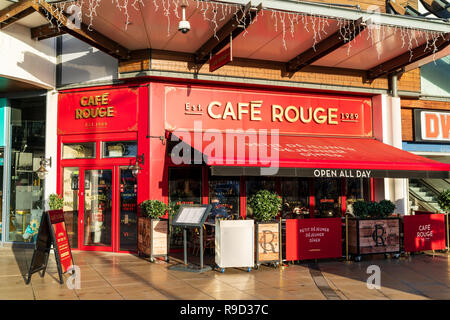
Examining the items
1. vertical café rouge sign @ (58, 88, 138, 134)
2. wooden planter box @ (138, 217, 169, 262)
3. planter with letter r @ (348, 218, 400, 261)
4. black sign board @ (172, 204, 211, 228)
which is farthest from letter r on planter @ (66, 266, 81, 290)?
planter with letter r @ (348, 218, 400, 261)

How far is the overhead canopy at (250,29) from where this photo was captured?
940 centimetres

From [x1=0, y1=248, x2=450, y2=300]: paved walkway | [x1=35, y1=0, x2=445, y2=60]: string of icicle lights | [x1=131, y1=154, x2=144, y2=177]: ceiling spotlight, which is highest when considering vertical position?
[x1=35, y1=0, x2=445, y2=60]: string of icicle lights

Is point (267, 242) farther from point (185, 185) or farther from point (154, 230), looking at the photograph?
point (185, 185)

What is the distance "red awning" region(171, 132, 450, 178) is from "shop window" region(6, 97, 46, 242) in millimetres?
4279

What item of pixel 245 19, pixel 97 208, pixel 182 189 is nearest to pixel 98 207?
pixel 97 208

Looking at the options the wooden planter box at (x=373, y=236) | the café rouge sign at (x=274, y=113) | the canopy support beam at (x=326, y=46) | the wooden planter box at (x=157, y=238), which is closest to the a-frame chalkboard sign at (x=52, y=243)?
the wooden planter box at (x=157, y=238)

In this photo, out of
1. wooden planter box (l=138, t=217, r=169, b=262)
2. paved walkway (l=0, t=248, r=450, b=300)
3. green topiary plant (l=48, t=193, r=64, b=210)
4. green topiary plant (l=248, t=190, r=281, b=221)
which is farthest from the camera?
green topiary plant (l=48, t=193, r=64, b=210)

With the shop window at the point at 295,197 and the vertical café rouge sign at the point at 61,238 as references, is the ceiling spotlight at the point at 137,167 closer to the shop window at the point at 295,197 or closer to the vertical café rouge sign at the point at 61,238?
the vertical café rouge sign at the point at 61,238

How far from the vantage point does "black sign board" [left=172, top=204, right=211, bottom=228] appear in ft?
29.3

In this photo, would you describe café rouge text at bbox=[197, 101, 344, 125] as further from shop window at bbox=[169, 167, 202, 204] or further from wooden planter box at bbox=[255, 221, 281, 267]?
wooden planter box at bbox=[255, 221, 281, 267]

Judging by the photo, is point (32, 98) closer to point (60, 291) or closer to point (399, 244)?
point (60, 291)

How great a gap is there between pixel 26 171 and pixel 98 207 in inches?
103

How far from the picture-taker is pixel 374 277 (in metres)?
8.30

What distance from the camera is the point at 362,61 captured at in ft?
41.3
